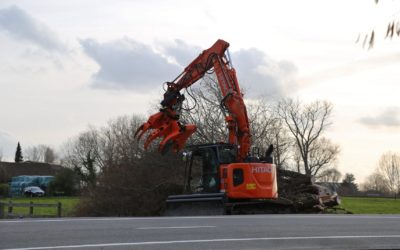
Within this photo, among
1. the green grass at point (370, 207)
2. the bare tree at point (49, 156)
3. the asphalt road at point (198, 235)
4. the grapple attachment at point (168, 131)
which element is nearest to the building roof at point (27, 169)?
the bare tree at point (49, 156)

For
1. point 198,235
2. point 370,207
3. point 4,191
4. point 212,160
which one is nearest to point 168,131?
point 212,160

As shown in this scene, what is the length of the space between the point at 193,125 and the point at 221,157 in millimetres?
1584

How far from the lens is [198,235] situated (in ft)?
37.2

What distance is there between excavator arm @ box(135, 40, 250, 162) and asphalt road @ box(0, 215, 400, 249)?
703 centimetres

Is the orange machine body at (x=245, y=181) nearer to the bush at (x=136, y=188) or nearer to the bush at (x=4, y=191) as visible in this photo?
the bush at (x=136, y=188)

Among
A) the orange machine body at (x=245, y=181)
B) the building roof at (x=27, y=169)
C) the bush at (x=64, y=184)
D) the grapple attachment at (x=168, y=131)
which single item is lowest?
the orange machine body at (x=245, y=181)

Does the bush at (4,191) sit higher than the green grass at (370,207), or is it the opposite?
the bush at (4,191)

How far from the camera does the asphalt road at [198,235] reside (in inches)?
398

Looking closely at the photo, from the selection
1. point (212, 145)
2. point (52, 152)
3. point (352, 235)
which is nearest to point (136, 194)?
point (212, 145)

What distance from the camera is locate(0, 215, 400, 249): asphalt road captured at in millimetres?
10109

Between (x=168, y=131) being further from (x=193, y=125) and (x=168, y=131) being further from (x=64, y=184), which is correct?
(x=64, y=184)

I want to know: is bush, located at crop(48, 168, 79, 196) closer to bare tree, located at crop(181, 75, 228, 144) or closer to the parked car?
the parked car

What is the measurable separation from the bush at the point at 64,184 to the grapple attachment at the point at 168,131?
63.0 meters

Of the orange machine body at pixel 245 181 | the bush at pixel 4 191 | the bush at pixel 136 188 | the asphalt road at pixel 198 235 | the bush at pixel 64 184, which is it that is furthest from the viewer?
the bush at pixel 4 191
